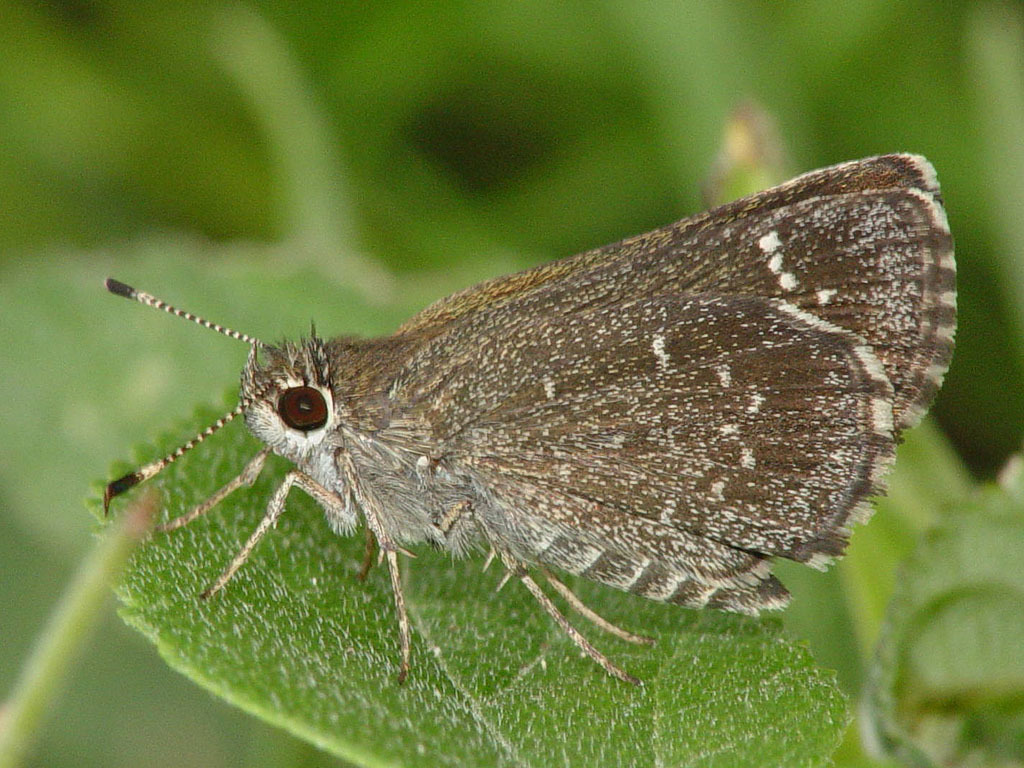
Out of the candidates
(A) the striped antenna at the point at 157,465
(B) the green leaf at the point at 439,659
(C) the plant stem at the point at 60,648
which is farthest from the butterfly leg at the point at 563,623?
(C) the plant stem at the point at 60,648

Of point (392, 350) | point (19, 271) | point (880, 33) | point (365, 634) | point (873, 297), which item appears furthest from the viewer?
point (880, 33)

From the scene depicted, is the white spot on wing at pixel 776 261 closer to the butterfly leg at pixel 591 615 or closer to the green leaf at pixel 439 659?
the green leaf at pixel 439 659

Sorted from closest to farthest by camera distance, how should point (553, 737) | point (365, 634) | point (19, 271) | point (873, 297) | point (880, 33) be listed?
point (553, 737) → point (365, 634) → point (873, 297) → point (19, 271) → point (880, 33)

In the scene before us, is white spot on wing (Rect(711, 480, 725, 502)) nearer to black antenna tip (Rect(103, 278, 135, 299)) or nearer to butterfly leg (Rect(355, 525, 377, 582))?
butterfly leg (Rect(355, 525, 377, 582))

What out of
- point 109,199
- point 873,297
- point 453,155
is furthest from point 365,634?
point 109,199

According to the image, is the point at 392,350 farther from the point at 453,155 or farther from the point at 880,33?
the point at 880,33
